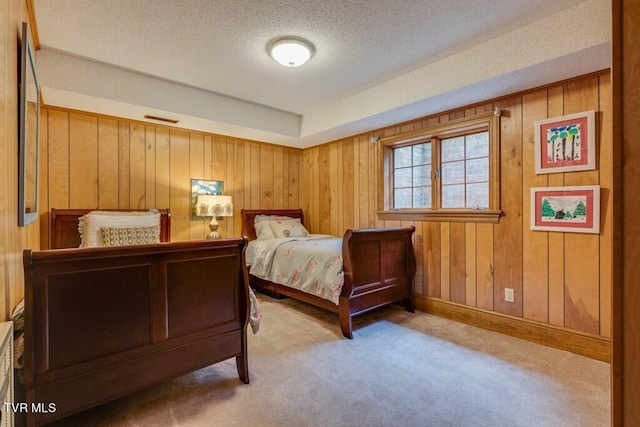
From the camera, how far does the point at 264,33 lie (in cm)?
226

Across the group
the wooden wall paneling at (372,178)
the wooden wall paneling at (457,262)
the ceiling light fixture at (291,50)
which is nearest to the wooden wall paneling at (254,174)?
the wooden wall paneling at (372,178)

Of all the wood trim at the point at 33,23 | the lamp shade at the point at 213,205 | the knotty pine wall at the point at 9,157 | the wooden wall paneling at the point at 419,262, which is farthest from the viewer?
the lamp shade at the point at 213,205

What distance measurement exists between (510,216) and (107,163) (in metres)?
4.14

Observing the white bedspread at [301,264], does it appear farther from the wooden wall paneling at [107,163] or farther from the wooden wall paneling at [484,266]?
the wooden wall paneling at [107,163]

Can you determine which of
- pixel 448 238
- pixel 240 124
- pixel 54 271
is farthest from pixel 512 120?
pixel 54 271

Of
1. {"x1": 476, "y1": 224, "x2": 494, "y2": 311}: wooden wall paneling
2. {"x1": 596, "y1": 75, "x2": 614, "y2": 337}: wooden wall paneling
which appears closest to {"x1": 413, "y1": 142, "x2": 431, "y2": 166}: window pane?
{"x1": 476, "y1": 224, "x2": 494, "y2": 311}: wooden wall paneling

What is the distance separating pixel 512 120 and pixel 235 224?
137 inches

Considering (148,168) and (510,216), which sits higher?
(148,168)

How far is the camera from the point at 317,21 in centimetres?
210

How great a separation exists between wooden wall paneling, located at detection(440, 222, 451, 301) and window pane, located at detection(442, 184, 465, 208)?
232mm

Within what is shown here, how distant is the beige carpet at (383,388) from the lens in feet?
5.15

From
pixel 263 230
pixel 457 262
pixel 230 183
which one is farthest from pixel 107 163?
pixel 457 262

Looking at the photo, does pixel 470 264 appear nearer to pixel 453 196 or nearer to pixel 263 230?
pixel 453 196

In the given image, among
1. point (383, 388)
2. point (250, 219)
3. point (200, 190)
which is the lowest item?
point (383, 388)
